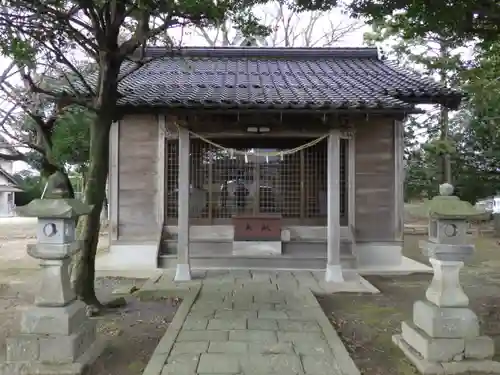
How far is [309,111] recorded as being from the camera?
29.7ft

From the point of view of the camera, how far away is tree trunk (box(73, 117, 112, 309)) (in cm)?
677

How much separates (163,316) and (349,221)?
546cm

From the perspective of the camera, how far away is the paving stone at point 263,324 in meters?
6.01

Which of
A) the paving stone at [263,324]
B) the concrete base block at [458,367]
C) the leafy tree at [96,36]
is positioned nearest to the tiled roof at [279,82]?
the leafy tree at [96,36]

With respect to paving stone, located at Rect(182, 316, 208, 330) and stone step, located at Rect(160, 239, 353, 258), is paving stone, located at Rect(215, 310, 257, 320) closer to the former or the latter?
paving stone, located at Rect(182, 316, 208, 330)

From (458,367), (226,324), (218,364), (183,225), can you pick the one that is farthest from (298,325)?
(183,225)

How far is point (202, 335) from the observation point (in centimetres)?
568

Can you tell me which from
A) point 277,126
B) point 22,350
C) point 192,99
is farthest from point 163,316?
point 277,126

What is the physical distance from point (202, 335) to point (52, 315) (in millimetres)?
1738

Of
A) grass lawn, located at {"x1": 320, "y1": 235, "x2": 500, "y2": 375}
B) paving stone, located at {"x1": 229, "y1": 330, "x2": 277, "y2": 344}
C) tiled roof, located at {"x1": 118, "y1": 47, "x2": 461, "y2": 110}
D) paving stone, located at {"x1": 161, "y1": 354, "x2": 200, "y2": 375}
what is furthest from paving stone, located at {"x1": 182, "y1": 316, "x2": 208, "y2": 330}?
tiled roof, located at {"x1": 118, "y1": 47, "x2": 461, "y2": 110}

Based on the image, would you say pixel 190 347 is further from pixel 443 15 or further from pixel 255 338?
pixel 443 15

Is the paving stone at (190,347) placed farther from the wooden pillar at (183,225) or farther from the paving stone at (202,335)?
the wooden pillar at (183,225)

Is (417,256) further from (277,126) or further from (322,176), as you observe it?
(277,126)

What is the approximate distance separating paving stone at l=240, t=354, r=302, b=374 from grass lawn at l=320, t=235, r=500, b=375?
700 millimetres
